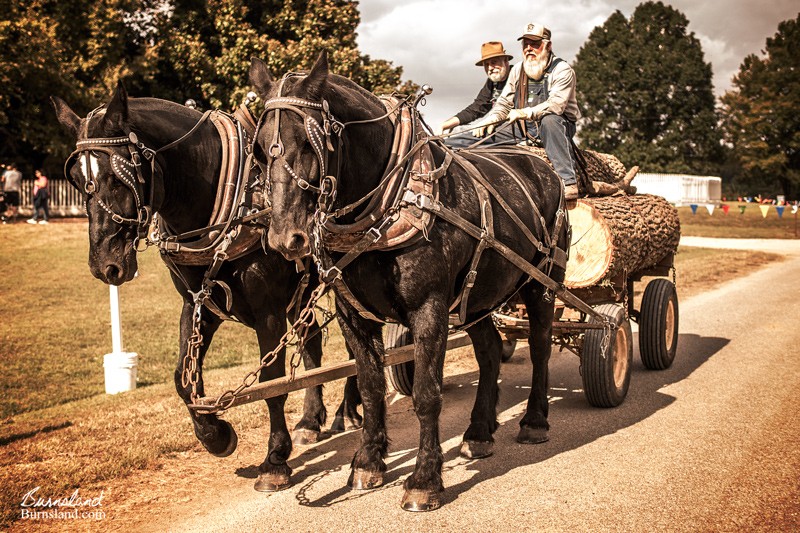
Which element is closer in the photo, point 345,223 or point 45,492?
Answer: point 345,223

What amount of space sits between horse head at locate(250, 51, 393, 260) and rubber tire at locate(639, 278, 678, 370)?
A: 493 cm

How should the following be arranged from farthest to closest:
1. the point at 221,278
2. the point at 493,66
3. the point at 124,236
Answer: the point at 493,66, the point at 221,278, the point at 124,236

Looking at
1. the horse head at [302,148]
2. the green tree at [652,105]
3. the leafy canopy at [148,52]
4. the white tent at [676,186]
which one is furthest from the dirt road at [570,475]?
the green tree at [652,105]

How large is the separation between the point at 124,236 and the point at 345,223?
4.10 feet

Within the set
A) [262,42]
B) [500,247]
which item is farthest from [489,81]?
[262,42]

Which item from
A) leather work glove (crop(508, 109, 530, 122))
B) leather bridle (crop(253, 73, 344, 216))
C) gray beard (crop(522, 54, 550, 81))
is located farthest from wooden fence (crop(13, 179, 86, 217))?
leather bridle (crop(253, 73, 344, 216))

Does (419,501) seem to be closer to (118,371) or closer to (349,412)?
(349,412)

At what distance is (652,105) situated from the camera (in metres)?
60.5

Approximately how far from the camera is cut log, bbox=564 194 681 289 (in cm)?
711

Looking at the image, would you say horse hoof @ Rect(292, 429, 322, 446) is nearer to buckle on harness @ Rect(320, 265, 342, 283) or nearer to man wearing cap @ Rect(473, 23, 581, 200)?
buckle on harness @ Rect(320, 265, 342, 283)

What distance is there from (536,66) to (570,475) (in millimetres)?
3745

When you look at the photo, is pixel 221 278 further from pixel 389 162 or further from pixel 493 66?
pixel 493 66

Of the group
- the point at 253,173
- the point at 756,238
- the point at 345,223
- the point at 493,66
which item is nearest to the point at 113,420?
the point at 253,173

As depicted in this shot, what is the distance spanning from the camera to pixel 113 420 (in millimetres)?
6828
